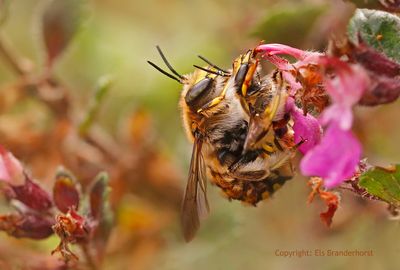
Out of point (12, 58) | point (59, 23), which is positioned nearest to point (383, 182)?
point (59, 23)

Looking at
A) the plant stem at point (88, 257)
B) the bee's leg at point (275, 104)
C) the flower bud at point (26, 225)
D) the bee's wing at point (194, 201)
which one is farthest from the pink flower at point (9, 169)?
the bee's leg at point (275, 104)

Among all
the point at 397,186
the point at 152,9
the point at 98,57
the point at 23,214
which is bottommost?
the point at 397,186

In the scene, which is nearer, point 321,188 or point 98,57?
point 321,188

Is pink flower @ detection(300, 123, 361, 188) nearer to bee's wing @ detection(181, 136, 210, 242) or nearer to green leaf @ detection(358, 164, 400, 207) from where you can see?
green leaf @ detection(358, 164, 400, 207)

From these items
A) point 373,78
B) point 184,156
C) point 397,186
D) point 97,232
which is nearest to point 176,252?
point 184,156

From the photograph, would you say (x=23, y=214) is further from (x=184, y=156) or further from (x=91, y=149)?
(x=184, y=156)

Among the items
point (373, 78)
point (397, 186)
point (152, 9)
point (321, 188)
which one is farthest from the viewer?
point (152, 9)

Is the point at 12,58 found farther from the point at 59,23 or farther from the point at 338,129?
the point at 338,129

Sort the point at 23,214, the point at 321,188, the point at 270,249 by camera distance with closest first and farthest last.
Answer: the point at 321,188 < the point at 23,214 < the point at 270,249
